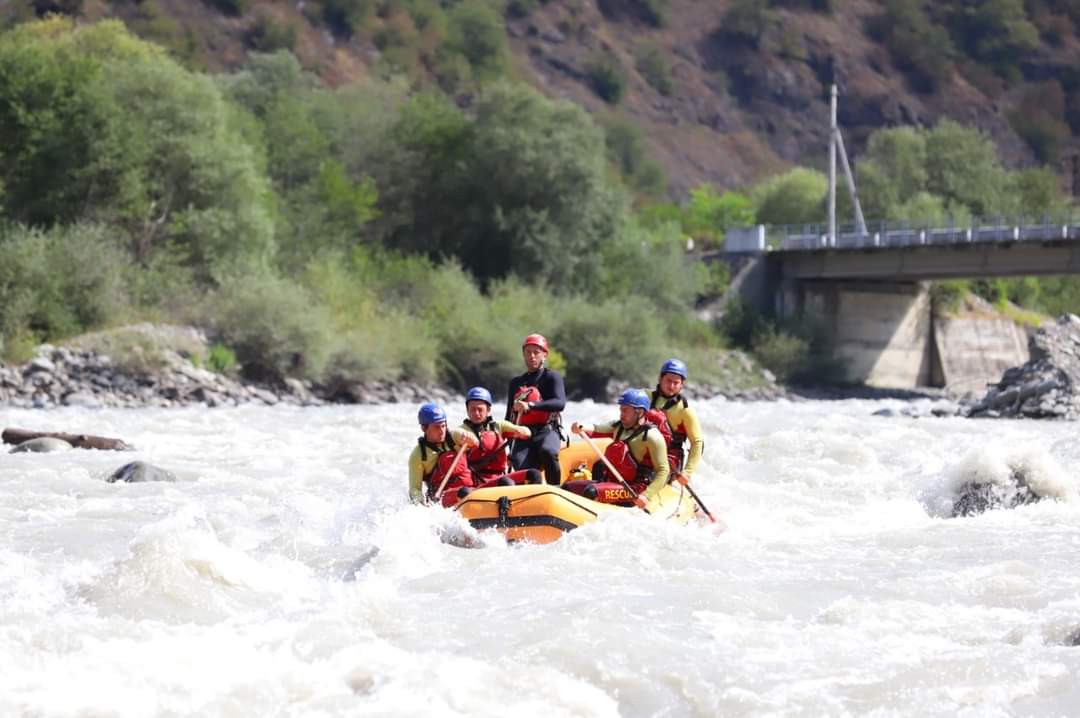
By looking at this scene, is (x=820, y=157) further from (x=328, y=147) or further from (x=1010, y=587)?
(x=1010, y=587)

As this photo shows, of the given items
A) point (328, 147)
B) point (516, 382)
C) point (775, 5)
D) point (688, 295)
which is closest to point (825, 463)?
point (516, 382)

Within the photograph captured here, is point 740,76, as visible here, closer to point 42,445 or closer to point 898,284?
point 898,284

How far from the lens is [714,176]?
121m

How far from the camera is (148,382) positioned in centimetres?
3744

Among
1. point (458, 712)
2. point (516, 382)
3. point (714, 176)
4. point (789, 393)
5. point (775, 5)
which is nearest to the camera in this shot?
point (458, 712)

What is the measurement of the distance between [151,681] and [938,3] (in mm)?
141165

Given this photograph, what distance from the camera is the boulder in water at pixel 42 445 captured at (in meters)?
22.3

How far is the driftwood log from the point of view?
23.3 metres

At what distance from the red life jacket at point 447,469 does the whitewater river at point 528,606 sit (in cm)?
48

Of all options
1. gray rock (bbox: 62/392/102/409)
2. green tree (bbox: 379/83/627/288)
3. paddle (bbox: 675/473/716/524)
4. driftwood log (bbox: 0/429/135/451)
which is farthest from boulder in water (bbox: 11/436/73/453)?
green tree (bbox: 379/83/627/288)

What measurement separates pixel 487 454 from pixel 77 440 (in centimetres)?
963

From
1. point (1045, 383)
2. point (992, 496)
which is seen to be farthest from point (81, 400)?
point (992, 496)

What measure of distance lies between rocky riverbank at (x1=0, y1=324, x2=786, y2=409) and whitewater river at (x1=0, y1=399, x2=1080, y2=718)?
649 inches

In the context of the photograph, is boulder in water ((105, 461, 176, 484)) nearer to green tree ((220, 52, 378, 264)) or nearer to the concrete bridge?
green tree ((220, 52, 378, 264))
